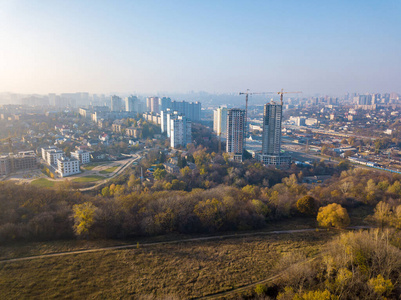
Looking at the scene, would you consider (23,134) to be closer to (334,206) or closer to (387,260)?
(334,206)

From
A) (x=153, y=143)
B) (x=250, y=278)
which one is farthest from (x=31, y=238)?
(x=153, y=143)

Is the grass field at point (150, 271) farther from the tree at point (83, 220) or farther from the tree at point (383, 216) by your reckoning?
the tree at point (383, 216)

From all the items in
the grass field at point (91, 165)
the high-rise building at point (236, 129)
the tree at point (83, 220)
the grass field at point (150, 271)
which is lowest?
the grass field at point (91, 165)

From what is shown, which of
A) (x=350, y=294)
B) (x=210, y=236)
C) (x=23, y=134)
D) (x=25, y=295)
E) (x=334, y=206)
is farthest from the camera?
(x=23, y=134)

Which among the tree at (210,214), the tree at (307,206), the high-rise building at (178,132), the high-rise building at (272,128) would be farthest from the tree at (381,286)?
the high-rise building at (178,132)

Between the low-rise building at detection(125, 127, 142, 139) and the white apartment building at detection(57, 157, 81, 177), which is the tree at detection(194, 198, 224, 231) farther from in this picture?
the low-rise building at detection(125, 127, 142, 139)

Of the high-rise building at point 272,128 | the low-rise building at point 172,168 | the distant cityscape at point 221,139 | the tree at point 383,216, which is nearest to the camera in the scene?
the tree at point 383,216

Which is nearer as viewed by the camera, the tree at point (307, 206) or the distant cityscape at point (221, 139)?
the tree at point (307, 206)
